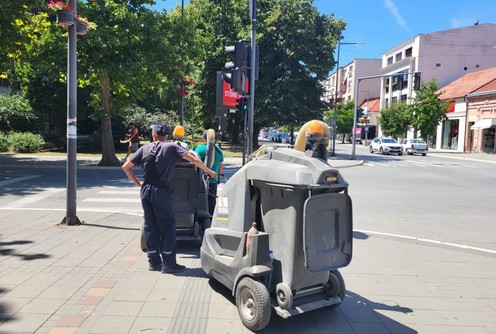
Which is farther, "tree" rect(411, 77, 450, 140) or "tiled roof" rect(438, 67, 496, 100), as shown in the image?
"tree" rect(411, 77, 450, 140)

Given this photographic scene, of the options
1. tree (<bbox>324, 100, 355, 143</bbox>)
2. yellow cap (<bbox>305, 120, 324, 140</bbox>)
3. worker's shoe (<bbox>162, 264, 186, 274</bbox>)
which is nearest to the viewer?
yellow cap (<bbox>305, 120, 324, 140</bbox>)

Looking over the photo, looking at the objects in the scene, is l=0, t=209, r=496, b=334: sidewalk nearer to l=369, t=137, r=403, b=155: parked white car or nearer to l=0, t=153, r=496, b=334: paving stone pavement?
l=0, t=153, r=496, b=334: paving stone pavement

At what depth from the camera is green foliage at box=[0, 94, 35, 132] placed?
26844mm

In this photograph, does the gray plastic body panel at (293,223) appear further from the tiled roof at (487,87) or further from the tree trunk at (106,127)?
the tiled roof at (487,87)

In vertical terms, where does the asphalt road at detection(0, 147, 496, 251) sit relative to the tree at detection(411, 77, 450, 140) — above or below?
below

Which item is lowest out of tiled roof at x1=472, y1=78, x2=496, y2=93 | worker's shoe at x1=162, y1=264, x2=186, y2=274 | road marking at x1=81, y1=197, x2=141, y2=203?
road marking at x1=81, y1=197, x2=141, y2=203

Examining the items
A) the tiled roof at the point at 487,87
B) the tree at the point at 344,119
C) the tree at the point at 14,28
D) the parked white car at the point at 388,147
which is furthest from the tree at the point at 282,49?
the tree at the point at 344,119

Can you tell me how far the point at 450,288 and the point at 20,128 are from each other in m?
29.2

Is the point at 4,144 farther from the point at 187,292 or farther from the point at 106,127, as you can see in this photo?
the point at 187,292

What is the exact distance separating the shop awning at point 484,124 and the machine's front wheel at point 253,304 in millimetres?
42910

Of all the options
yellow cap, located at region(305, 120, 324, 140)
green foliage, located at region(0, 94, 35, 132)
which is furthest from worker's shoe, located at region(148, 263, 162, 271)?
green foliage, located at region(0, 94, 35, 132)

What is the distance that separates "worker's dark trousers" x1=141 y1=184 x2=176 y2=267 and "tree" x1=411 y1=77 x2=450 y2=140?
4570 cm

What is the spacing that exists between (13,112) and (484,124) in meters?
40.1

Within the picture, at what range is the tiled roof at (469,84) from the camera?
44800mm
